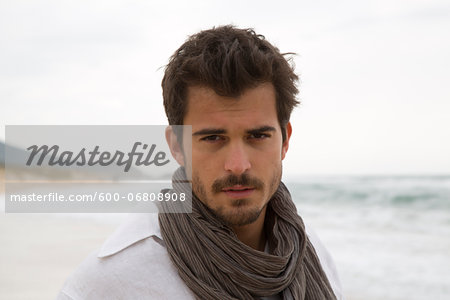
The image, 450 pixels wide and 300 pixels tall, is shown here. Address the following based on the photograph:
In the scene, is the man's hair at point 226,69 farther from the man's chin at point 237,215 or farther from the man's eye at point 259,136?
the man's chin at point 237,215

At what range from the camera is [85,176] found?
43.7ft

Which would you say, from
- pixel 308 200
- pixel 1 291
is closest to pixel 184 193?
pixel 1 291

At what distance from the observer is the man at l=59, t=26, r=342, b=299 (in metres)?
1.63

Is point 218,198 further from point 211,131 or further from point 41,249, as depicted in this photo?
point 41,249

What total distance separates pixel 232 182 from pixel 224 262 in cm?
26

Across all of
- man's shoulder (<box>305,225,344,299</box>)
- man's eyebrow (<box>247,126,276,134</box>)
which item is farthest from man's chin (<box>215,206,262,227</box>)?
man's shoulder (<box>305,225,344,299</box>)

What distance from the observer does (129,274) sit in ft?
5.32

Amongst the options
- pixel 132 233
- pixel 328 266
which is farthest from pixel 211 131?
pixel 328 266

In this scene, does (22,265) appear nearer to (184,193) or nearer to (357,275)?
(357,275)

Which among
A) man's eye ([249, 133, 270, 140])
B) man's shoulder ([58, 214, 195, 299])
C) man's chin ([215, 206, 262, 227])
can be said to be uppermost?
man's eye ([249, 133, 270, 140])

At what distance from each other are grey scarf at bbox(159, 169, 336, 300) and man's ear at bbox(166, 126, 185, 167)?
47 millimetres

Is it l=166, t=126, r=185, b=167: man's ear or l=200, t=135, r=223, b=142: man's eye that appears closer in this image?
l=200, t=135, r=223, b=142: man's eye

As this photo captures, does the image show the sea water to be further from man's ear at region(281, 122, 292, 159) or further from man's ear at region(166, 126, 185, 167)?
man's ear at region(166, 126, 185, 167)

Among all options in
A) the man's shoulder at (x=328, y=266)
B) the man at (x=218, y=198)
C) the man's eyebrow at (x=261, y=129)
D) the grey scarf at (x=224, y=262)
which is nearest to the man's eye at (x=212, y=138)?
the man at (x=218, y=198)
